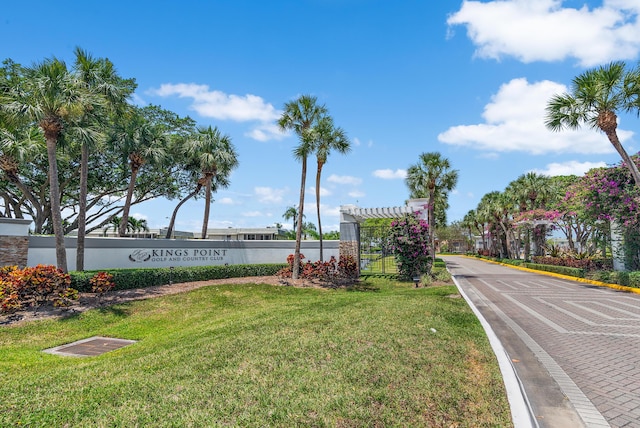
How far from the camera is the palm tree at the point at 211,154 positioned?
25.5 metres

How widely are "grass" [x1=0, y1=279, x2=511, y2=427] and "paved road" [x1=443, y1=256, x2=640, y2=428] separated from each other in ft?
2.08

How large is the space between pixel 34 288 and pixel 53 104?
250 inches

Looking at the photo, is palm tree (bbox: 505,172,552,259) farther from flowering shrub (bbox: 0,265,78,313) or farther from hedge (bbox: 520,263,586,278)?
flowering shrub (bbox: 0,265,78,313)

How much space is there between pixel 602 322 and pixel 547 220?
1026 inches

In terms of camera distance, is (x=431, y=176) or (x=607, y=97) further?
(x=431, y=176)

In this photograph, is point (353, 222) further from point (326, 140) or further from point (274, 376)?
point (274, 376)

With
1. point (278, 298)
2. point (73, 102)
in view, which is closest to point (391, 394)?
point (278, 298)

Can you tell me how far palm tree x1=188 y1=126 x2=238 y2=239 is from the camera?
83.6ft

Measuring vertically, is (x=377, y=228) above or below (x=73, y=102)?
below

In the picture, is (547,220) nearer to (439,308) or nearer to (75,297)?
(439,308)

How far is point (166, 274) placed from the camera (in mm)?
16672

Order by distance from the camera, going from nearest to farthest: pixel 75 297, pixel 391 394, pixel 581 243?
pixel 391 394 → pixel 75 297 → pixel 581 243

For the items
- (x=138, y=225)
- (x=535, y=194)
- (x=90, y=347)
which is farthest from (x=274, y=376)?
(x=138, y=225)

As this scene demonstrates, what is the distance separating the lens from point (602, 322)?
962 centimetres
